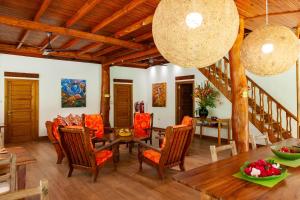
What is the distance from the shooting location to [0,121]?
6.49m

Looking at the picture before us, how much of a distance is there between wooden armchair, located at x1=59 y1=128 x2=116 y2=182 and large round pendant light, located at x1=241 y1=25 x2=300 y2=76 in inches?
102

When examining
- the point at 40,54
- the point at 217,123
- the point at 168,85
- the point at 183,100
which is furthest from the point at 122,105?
the point at 217,123

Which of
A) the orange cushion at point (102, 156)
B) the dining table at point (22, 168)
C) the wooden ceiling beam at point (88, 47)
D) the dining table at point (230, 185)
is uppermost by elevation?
the wooden ceiling beam at point (88, 47)

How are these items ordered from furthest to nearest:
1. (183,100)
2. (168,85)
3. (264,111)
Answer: (168,85), (183,100), (264,111)

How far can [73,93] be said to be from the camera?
305 inches

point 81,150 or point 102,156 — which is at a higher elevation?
point 81,150

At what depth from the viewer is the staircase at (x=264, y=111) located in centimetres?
484

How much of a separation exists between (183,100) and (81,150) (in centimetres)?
588

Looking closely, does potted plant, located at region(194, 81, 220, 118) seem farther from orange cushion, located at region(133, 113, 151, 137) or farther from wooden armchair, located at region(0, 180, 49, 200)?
wooden armchair, located at region(0, 180, 49, 200)

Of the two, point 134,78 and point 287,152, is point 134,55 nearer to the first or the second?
point 134,78

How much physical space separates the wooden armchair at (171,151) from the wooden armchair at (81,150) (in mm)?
837

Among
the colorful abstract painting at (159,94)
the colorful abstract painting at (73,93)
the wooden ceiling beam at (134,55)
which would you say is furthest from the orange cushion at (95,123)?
the colorful abstract painting at (159,94)

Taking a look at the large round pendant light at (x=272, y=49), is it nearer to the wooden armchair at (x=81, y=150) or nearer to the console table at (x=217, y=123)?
the wooden armchair at (x=81, y=150)

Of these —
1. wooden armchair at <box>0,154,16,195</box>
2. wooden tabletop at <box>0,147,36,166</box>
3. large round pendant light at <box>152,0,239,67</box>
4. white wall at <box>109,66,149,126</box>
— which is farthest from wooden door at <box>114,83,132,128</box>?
large round pendant light at <box>152,0,239,67</box>
